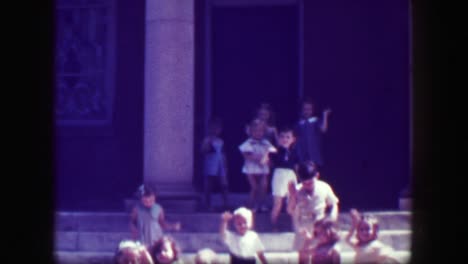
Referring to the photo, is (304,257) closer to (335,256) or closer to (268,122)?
(335,256)

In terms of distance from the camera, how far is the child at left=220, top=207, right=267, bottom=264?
323 inches

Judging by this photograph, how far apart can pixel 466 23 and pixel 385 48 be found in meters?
1.66

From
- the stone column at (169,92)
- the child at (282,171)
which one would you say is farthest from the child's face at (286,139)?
the stone column at (169,92)

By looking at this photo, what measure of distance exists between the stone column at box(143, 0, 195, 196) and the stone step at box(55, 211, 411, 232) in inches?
28.2

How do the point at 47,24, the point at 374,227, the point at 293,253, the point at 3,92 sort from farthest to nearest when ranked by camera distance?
the point at 47,24 → the point at 3,92 → the point at 293,253 → the point at 374,227

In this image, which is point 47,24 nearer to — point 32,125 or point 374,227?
point 32,125

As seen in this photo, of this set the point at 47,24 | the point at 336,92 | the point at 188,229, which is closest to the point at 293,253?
the point at 188,229

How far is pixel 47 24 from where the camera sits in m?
12.2

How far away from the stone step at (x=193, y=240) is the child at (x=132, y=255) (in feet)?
5.05

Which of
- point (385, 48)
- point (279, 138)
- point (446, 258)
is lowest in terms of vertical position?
point (446, 258)

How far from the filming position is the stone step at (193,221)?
10.2m

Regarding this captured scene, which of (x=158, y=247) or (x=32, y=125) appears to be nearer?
(x=158, y=247)

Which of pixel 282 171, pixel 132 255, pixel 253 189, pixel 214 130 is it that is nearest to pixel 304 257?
pixel 132 255

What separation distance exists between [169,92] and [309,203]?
9.64 feet
